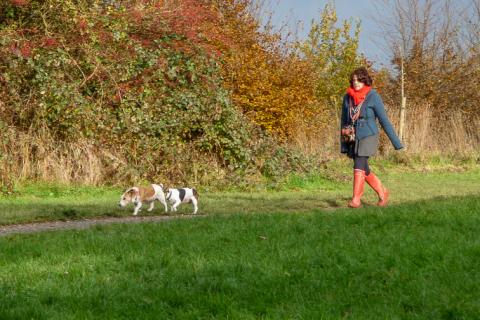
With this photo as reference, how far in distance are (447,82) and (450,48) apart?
2.57 metres

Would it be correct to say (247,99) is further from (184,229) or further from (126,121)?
(184,229)

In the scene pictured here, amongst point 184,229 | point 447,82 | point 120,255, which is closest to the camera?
point 120,255

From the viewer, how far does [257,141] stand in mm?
18484

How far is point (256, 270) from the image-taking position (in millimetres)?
6359

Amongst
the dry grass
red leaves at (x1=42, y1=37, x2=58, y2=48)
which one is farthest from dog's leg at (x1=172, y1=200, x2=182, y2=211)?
the dry grass

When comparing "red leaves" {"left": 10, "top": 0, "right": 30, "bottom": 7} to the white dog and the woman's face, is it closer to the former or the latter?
the white dog

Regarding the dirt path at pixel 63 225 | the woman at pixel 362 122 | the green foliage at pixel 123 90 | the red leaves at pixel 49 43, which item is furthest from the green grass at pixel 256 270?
the red leaves at pixel 49 43

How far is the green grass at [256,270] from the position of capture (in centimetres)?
532

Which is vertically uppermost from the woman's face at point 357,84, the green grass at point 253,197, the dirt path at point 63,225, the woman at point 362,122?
the woman's face at point 357,84

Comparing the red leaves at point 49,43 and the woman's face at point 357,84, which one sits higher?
the red leaves at point 49,43

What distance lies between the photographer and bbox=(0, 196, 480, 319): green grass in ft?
17.5

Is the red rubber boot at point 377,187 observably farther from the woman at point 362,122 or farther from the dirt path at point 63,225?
the dirt path at point 63,225

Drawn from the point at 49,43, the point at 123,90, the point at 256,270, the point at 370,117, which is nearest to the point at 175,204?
the point at 370,117

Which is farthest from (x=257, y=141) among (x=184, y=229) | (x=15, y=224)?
(x=184, y=229)
